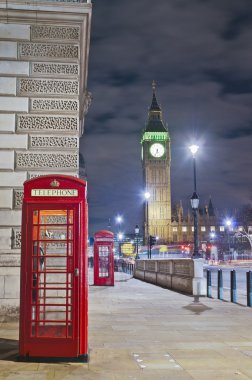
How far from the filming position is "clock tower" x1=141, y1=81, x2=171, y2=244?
13888cm

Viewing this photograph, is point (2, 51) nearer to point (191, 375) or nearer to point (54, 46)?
point (54, 46)

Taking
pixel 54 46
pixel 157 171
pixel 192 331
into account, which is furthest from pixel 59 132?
pixel 157 171

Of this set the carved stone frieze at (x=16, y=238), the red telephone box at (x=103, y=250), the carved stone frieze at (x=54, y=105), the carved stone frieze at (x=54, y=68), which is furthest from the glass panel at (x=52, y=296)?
the red telephone box at (x=103, y=250)

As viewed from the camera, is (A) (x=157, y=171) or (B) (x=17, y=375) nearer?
(B) (x=17, y=375)

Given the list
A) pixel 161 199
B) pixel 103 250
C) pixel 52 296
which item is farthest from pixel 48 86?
pixel 161 199

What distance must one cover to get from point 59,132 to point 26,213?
4.21 m

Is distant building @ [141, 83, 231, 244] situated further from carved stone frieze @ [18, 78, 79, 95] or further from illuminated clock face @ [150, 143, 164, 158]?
carved stone frieze @ [18, 78, 79, 95]

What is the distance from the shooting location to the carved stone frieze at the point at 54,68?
10633mm

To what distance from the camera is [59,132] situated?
1041cm

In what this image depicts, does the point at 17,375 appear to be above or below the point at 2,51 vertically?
below

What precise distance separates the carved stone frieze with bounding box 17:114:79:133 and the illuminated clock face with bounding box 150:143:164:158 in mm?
131244

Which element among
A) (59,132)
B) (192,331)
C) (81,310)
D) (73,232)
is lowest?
(192,331)

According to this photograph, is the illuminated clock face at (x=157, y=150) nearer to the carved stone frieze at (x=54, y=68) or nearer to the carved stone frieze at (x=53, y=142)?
the carved stone frieze at (x=54, y=68)

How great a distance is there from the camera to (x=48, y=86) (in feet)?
34.8
